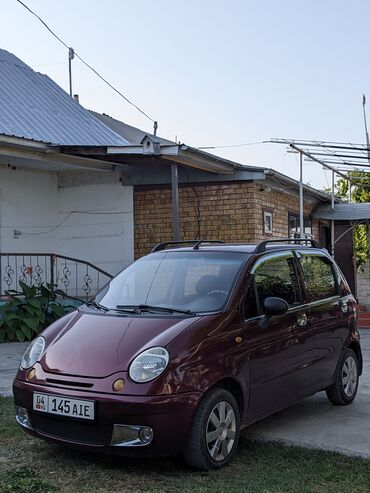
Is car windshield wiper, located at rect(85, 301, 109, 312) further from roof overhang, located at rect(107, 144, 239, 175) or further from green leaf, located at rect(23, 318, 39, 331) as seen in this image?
green leaf, located at rect(23, 318, 39, 331)

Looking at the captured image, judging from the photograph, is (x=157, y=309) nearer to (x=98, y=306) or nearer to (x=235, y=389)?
(x=98, y=306)

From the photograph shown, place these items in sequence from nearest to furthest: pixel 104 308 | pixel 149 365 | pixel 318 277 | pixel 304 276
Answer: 1. pixel 149 365
2. pixel 104 308
3. pixel 304 276
4. pixel 318 277

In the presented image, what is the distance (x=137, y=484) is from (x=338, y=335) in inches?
116

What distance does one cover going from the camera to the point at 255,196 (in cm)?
1228

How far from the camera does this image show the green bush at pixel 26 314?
34.8ft

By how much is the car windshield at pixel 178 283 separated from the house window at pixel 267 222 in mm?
7213

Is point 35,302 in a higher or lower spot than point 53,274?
lower

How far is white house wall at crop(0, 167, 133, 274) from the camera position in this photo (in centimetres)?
1266

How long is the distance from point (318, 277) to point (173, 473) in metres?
2.72


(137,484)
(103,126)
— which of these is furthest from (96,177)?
(137,484)

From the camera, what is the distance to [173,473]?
4375mm

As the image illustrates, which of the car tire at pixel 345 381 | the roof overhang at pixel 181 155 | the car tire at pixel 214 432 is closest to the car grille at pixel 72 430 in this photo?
the car tire at pixel 214 432

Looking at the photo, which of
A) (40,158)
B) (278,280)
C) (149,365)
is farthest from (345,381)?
(40,158)

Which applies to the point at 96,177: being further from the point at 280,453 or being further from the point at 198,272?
the point at 280,453
